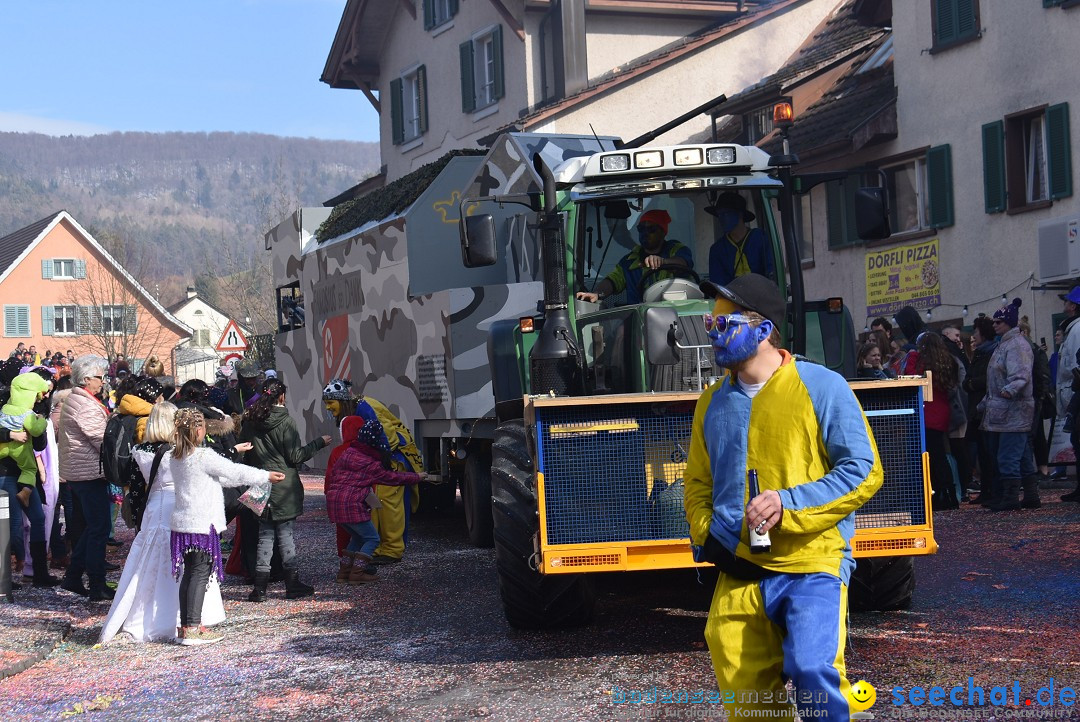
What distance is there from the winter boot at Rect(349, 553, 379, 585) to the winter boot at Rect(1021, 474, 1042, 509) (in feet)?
20.0

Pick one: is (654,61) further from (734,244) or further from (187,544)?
(187,544)

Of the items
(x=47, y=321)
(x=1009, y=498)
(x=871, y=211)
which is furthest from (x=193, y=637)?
(x=47, y=321)

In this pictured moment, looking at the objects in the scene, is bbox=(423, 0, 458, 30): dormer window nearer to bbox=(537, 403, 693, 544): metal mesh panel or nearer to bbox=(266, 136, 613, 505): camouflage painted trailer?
bbox=(266, 136, 613, 505): camouflage painted trailer

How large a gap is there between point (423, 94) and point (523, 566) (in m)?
28.0

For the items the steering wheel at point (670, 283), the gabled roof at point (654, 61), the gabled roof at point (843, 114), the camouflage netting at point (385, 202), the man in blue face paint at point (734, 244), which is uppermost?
the gabled roof at point (654, 61)

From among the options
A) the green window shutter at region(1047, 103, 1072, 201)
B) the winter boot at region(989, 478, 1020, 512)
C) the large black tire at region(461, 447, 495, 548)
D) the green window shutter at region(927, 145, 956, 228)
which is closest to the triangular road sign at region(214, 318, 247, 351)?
the green window shutter at region(927, 145, 956, 228)

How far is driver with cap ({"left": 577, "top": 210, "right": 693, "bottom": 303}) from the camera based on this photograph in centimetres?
878

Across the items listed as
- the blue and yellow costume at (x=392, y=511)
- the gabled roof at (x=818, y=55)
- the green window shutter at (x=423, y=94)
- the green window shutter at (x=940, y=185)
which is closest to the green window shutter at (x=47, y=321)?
the green window shutter at (x=423, y=94)

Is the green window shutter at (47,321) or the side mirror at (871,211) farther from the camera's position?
the green window shutter at (47,321)

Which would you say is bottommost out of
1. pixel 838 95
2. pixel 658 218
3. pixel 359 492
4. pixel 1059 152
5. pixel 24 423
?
pixel 359 492

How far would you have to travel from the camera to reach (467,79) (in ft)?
107

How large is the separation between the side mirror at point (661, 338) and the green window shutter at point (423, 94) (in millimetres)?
27331

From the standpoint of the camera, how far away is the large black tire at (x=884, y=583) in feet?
27.7

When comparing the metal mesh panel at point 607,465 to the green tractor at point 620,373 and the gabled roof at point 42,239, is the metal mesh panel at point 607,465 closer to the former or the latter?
the green tractor at point 620,373
